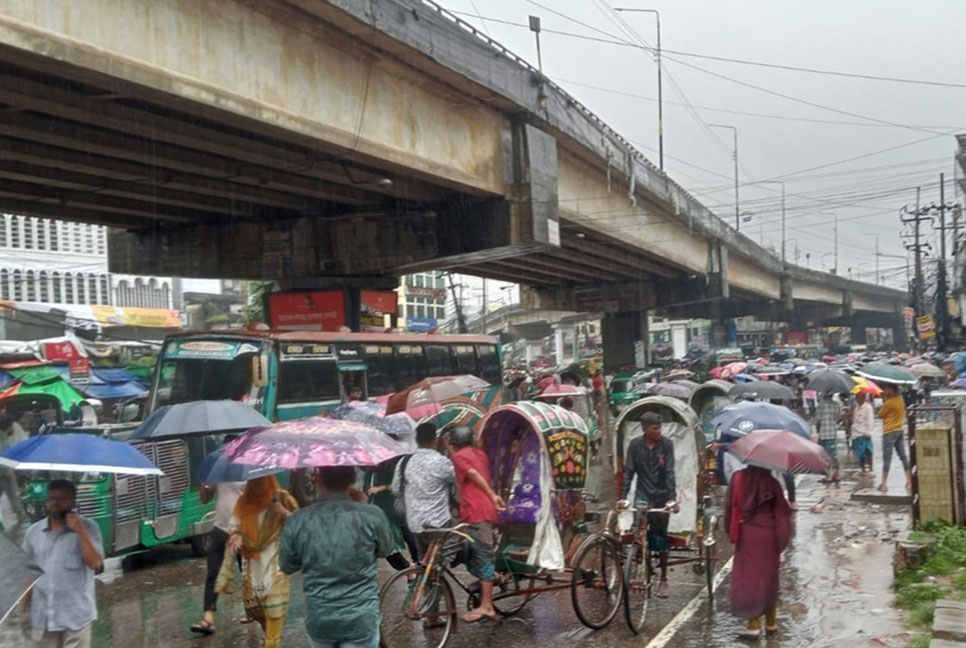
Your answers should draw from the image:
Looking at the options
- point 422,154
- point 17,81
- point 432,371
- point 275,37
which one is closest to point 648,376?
point 432,371

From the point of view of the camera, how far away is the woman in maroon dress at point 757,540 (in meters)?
7.34

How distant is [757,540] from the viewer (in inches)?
291

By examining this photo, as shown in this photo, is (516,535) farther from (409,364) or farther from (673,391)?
(673,391)

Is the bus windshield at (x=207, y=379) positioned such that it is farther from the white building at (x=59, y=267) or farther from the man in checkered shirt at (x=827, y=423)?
the white building at (x=59, y=267)

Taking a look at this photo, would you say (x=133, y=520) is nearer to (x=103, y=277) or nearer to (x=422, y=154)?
(x=422, y=154)

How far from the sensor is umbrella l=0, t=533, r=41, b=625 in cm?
296

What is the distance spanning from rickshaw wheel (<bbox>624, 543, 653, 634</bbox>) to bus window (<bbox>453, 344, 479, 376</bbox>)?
14.1 metres

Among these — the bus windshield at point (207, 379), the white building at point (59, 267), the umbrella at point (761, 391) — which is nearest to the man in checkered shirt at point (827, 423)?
the umbrella at point (761, 391)

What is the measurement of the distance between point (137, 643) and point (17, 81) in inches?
278

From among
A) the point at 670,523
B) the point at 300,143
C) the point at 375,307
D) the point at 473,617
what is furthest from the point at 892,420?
the point at 375,307

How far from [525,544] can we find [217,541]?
2.60m

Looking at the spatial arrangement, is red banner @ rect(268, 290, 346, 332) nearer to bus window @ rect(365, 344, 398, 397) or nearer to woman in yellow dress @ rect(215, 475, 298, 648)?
bus window @ rect(365, 344, 398, 397)

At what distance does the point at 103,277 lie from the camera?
43.4 meters

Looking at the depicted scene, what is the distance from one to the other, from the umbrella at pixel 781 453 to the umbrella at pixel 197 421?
4546 millimetres
